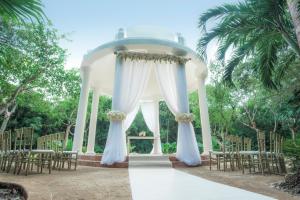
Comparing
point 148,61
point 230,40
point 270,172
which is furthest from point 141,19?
point 270,172

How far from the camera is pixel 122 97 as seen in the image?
8.04m

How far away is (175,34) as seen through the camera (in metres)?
9.17

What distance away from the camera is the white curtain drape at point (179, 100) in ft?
25.5

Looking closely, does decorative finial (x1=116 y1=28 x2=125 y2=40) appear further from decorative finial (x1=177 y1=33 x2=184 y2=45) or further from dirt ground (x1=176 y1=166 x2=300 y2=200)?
dirt ground (x1=176 y1=166 x2=300 y2=200)

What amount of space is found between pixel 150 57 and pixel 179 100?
160 centimetres

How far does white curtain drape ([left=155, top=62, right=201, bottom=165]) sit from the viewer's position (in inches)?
306

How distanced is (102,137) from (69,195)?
19317 mm

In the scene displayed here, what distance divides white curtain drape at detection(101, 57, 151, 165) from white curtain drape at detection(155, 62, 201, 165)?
0.59 m

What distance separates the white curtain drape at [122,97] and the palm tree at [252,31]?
103 inches

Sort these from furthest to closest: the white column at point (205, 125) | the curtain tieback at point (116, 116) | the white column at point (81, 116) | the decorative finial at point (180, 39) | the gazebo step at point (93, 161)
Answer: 1. the white column at point (205, 125)
2. the decorative finial at point (180, 39)
3. the white column at point (81, 116)
4. the curtain tieback at point (116, 116)
5. the gazebo step at point (93, 161)

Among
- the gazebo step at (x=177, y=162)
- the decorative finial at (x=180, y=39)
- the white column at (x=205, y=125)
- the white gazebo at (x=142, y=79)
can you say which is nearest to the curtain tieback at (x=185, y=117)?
the white gazebo at (x=142, y=79)

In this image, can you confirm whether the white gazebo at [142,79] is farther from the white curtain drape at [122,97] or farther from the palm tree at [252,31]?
the palm tree at [252,31]

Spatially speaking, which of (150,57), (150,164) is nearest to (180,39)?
(150,57)

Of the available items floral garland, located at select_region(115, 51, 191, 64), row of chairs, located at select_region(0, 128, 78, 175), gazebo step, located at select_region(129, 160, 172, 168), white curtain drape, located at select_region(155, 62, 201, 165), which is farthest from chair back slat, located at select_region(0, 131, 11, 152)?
white curtain drape, located at select_region(155, 62, 201, 165)
